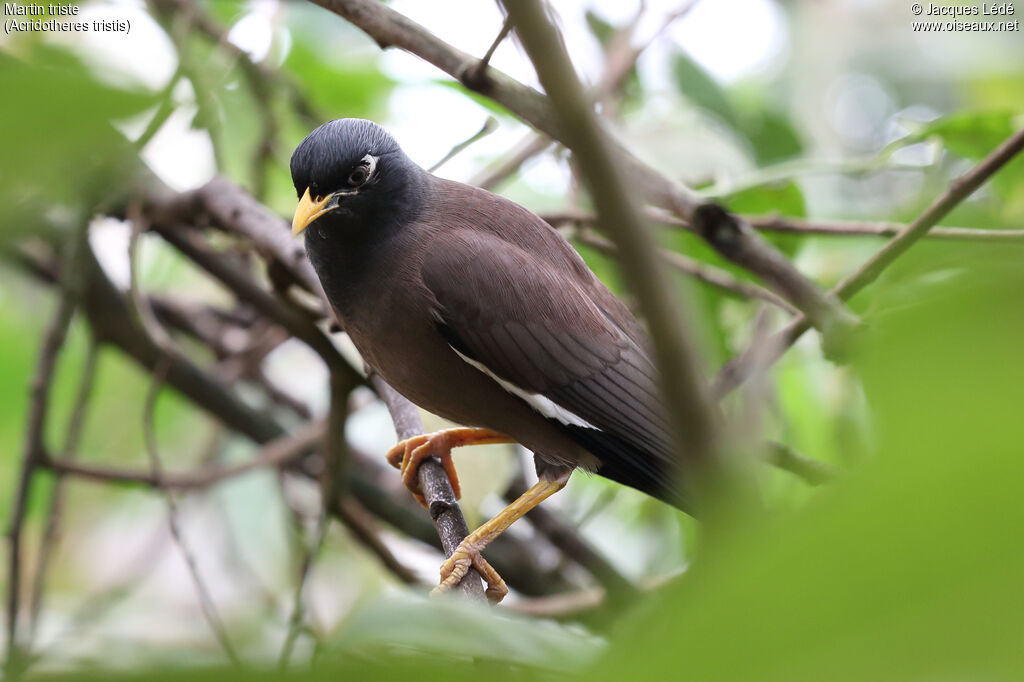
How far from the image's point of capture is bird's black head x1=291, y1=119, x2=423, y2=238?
2.47 m

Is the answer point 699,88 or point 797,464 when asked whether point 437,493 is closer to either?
point 797,464

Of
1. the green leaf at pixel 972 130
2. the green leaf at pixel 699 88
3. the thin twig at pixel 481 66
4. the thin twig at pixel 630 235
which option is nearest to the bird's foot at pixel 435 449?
the thin twig at pixel 481 66

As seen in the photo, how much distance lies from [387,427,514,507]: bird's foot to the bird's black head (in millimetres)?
598

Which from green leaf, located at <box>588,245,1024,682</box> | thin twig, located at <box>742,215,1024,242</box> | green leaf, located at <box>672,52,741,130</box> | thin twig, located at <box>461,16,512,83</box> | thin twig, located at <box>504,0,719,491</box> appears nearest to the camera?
green leaf, located at <box>588,245,1024,682</box>

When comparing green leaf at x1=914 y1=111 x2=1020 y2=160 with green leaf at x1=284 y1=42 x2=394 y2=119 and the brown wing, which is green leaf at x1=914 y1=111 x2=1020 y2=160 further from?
green leaf at x1=284 y1=42 x2=394 y2=119

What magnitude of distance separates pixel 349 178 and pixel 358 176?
3 centimetres

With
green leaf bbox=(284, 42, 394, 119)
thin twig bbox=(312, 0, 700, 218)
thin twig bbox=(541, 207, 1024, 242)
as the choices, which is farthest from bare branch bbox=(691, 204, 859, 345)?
green leaf bbox=(284, 42, 394, 119)

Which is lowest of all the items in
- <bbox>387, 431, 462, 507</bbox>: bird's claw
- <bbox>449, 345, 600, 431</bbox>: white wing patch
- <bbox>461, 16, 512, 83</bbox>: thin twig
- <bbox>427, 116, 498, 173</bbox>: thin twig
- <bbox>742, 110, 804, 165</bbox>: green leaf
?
<bbox>387, 431, 462, 507</bbox>: bird's claw

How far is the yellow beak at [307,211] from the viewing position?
2342 millimetres

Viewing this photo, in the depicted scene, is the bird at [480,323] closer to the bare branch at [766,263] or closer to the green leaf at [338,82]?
the bare branch at [766,263]

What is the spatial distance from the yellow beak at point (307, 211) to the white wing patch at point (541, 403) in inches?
18.2

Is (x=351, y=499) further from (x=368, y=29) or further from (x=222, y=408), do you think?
(x=368, y=29)

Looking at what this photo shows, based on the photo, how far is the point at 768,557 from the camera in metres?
0.33

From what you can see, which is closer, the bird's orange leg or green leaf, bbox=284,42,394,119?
the bird's orange leg
